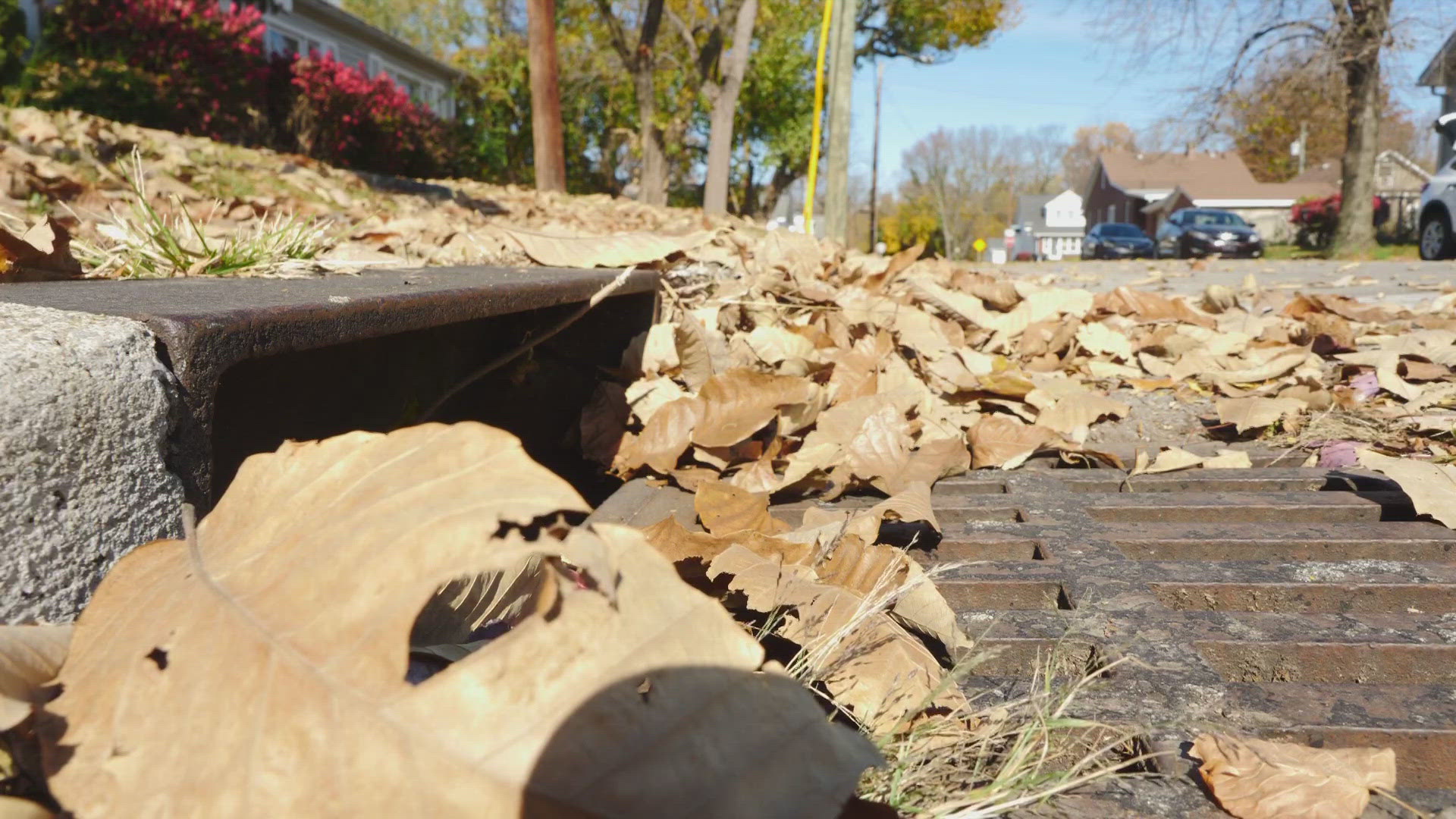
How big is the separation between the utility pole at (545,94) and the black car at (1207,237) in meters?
21.1

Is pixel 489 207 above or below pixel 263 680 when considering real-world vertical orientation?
above

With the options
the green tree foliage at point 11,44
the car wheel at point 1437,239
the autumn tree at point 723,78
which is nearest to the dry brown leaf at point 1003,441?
the green tree foliage at point 11,44

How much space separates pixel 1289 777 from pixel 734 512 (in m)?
0.82

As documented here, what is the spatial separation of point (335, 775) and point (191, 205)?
354 centimetres

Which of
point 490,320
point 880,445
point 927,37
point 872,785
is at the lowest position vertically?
point 872,785

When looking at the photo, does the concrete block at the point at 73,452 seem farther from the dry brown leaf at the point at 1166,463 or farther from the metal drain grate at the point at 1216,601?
the dry brown leaf at the point at 1166,463

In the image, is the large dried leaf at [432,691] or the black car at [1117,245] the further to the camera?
the black car at [1117,245]

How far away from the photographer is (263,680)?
0.67 m

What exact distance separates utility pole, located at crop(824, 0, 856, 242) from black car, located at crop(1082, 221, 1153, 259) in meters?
25.1

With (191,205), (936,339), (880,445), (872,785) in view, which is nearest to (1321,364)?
(936,339)

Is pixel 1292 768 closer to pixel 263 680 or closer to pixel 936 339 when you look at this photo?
pixel 263 680

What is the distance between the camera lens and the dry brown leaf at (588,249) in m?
2.50

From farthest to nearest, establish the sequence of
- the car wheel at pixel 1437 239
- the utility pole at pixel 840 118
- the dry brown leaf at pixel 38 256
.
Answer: the car wheel at pixel 1437 239, the utility pole at pixel 840 118, the dry brown leaf at pixel 38 256

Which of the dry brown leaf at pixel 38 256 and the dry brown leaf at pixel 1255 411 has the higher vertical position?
the dry brown leaf at pixel 38 256
